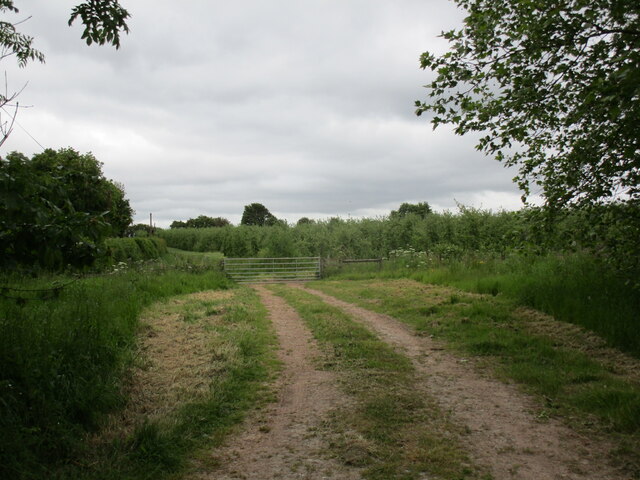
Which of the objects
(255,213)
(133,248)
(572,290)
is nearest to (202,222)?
(255,213)

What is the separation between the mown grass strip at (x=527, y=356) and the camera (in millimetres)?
4684

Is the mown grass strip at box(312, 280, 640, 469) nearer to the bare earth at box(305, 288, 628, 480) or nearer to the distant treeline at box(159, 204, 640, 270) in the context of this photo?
the bare earth at box(305, 288, 628, 480)

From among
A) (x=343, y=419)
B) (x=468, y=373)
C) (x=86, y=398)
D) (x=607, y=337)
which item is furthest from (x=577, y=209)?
(x=86, y=398)

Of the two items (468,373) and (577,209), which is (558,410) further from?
(577,209)

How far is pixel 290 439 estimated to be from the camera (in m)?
4.28

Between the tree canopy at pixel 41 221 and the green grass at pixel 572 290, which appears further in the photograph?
the green grass at pixel 572 290

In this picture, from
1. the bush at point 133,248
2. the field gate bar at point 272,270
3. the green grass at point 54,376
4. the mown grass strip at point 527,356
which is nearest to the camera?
the green grass at point 54,376

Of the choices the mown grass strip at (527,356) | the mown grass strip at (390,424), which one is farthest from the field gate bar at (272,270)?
the mown grass strip at (390,424)

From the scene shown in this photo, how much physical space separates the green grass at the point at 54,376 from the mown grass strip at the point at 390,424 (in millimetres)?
1781

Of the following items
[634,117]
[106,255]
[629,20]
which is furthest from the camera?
[629,20]

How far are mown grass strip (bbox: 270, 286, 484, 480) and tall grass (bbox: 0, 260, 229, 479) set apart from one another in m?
2.49

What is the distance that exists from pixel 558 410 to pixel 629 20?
535cm

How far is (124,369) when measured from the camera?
227 inches

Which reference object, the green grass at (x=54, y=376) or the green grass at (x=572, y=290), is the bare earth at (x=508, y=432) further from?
the green grass at (x=54, y=376)
